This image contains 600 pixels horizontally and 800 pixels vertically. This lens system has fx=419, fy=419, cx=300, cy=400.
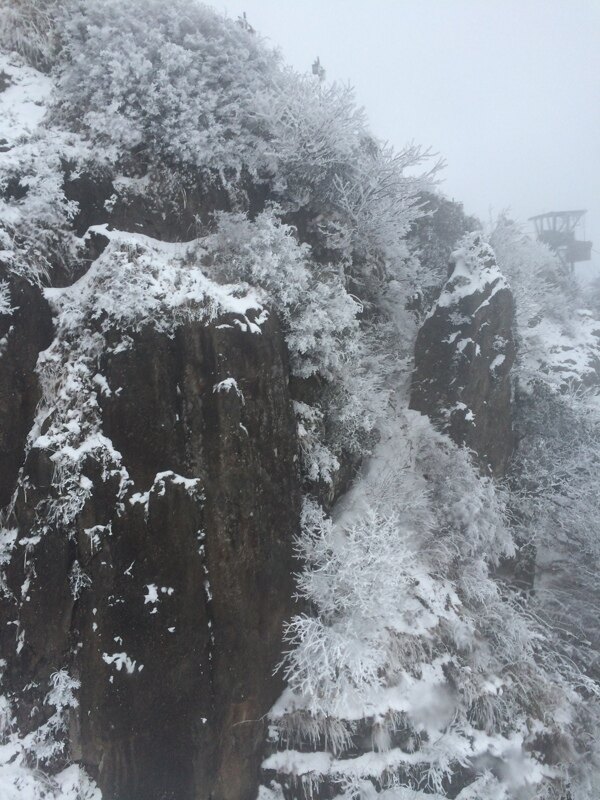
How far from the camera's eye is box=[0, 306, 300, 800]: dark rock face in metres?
5.79

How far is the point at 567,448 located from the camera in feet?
35.0

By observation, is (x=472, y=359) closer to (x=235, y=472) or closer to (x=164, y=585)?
(x=235, y=472)

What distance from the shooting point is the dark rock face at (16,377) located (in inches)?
235

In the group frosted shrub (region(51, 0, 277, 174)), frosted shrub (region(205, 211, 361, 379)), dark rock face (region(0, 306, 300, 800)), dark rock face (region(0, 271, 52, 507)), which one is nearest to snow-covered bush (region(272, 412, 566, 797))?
dark rock face (region(0, 306, 300, 800))

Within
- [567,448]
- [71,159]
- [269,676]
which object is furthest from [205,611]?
[567,448]

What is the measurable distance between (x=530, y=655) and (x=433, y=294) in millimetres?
9279

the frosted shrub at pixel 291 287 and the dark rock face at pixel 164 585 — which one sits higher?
the frosted shrub at pixel 291 287

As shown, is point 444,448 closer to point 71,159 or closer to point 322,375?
point 322,375

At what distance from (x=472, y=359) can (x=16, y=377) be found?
898 cm

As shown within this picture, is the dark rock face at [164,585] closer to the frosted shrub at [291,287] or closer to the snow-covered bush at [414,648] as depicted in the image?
the snow-covered bush at [414,648]

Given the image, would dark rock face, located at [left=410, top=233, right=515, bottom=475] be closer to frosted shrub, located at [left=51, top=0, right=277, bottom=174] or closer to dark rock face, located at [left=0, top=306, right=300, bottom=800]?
dark rock face, located at [left=0, top=306, right=300, bottom=800]

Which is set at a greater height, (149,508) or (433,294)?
(433,294)

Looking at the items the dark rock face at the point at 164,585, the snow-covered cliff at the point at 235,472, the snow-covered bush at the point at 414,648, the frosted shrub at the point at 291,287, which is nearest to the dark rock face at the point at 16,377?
the snow-covered cliff at the point at 235,472

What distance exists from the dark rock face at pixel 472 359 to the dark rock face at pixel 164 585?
16.7 ft
